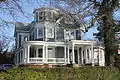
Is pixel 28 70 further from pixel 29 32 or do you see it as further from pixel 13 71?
pixel 29 32

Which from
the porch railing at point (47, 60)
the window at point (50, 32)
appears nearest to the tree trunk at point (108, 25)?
the porch railing at point (47, 60)

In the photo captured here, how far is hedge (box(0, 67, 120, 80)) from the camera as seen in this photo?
23.7m

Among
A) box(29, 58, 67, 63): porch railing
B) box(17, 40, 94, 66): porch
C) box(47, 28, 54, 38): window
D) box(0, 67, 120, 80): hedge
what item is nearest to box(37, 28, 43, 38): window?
box(47, 28, 54, 38): window

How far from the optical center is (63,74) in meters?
25.8

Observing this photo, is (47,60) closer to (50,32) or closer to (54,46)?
(54,46)

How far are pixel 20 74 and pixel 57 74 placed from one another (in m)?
3.54

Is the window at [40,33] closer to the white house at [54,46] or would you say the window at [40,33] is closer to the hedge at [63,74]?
the white house at [54,46]

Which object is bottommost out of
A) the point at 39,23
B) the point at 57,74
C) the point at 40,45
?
the point at 57,74

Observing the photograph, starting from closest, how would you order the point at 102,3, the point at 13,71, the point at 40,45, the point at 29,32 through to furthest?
the point at 13,71 < the point at 102,3 < the point at 40,45 < the point at 29,32

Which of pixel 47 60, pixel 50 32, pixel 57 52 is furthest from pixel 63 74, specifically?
pixel 50 32

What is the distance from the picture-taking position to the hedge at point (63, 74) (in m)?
23.7

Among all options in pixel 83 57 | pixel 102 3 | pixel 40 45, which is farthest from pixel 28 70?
pixel 83 57

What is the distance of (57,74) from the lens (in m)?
25.6

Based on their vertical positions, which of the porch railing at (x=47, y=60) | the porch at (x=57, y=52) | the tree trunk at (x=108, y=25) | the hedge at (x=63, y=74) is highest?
the tree trunk at (x=108, y=25)
